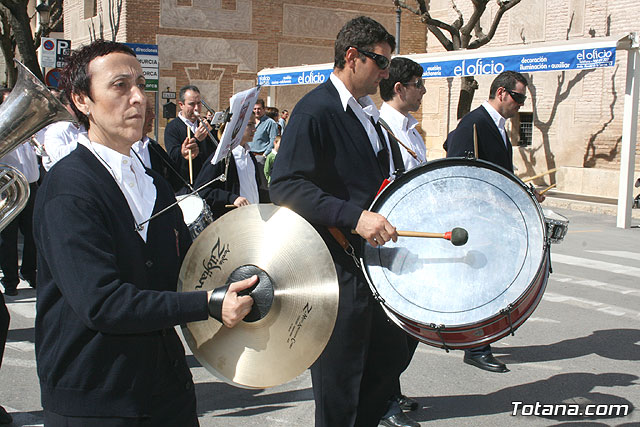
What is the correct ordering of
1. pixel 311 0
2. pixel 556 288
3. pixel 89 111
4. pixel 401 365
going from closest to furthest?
pixel 89 111 < pixel 401 365 < pixel 556 288 < pixel 311 0

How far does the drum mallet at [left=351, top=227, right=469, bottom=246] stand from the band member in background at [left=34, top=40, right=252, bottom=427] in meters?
0.96

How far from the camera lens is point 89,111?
7.42ft

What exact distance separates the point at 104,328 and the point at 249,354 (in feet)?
1.54

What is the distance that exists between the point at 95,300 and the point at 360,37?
6.28 feet

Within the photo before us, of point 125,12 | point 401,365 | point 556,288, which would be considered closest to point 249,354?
point 401,365

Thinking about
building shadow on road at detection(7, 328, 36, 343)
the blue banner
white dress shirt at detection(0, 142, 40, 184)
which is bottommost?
building shadow on road at detection(7, 328, 36, 343)

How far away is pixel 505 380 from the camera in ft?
17.5

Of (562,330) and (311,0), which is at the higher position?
(311,0)

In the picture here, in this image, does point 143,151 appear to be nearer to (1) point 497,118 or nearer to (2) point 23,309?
(2) point 23,309

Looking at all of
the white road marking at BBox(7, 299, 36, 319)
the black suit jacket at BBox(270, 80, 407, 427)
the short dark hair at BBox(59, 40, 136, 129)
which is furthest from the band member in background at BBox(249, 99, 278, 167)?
the short dark hair at BBox(59, 40, 136, 129)

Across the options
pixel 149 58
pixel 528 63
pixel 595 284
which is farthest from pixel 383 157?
pixel 149 58

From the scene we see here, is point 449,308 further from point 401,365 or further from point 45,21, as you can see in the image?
point 45,21

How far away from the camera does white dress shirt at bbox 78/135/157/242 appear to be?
220 centimetres

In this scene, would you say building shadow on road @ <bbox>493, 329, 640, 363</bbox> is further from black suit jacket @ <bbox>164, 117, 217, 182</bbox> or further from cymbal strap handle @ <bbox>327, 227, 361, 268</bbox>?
black suit jacket @ <bbox>164, 117, 217, 182</bbox>
